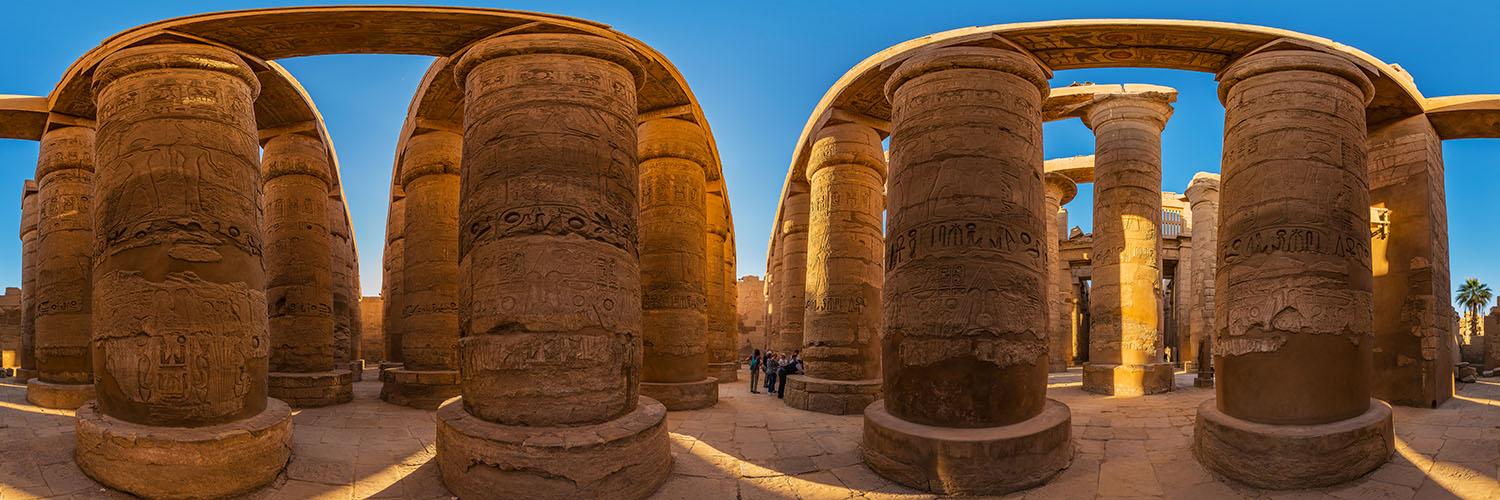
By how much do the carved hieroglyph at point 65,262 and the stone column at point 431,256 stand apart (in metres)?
3.98

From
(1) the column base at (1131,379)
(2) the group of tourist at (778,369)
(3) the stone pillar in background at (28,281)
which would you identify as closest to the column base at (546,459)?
(2) the group of tourist at (778,369)

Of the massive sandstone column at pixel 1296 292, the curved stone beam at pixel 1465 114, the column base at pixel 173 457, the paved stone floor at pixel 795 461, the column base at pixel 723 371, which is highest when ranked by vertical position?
the curved stone beam at pixel 1465 114

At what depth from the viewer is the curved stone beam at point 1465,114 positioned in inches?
329

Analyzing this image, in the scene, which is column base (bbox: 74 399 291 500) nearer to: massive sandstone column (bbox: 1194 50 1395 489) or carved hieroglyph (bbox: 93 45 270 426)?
carved hieroglyph (bbox: 93 45 270 426)

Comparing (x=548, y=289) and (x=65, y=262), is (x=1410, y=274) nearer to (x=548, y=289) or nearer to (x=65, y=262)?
(x=548, y=289)

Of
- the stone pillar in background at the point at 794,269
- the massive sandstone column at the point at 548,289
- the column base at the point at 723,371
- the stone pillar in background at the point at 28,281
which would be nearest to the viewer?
the massive sandstone column at the point at 548,289

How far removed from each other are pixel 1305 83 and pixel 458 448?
8.21m

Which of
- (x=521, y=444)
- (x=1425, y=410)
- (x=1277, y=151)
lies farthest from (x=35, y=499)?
(x=1425, y=410)

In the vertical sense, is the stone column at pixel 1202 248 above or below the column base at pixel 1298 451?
above

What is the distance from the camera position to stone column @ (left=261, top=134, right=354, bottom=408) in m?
10.1

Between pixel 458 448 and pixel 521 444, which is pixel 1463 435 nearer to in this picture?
pixel 521 444

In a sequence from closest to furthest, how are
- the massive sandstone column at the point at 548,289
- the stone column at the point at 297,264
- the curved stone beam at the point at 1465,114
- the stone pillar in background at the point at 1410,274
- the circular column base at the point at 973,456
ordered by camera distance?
the massive sandstone column at the point at 548,289 < the circular column base at the point at 973,456 < the stone pillar in background at the point at 1410,274 < the curved stone beam at the point at 1465,114 < the stone column at the point at 297,264

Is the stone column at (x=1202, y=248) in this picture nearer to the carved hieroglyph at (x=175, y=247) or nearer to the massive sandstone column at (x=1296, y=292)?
the massive sandstone column at (x=1296, y=292)

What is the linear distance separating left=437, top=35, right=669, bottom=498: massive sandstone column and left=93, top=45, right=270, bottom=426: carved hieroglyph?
1.87 metres
